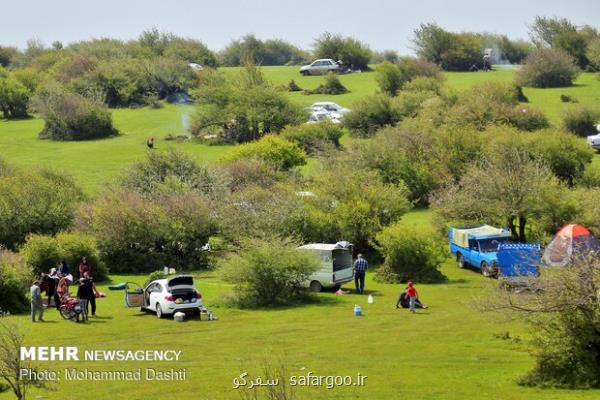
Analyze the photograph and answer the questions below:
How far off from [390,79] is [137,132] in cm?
2628

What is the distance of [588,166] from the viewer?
59.4 metres

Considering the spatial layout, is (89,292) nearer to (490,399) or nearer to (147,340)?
(147,340)

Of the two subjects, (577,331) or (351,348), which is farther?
(351,348)

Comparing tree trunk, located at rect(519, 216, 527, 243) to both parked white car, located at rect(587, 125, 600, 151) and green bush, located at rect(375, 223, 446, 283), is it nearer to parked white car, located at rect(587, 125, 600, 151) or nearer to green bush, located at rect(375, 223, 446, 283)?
green bush, located at rect(375, 223, 446, 283)

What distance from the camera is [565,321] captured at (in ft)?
72.9

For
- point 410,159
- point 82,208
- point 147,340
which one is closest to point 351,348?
point 147,340

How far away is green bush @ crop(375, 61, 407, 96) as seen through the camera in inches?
3706

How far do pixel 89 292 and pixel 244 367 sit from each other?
855cm

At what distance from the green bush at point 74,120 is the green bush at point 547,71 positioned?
39.2 m

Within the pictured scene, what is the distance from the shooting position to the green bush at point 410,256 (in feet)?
130

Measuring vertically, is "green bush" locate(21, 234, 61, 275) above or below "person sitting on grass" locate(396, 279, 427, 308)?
above

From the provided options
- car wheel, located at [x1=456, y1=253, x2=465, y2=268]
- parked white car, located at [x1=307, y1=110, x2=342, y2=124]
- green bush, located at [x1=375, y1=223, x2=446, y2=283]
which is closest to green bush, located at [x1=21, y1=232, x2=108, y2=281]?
green bush, located at [x1=375, y1=223, x2=446, y2=283]

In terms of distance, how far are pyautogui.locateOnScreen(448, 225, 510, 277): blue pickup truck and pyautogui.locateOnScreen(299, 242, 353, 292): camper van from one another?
6.16 m

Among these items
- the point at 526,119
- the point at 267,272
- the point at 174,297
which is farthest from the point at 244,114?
the point at 174,297
